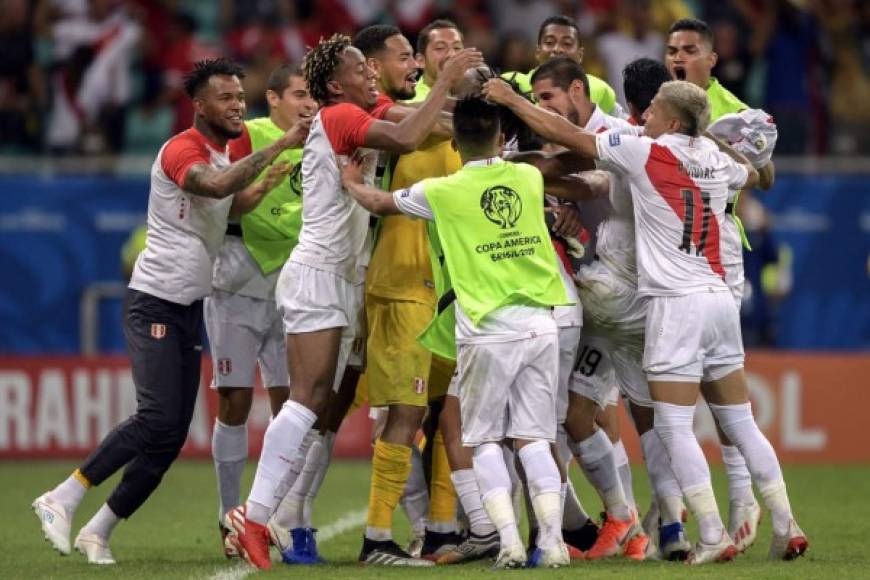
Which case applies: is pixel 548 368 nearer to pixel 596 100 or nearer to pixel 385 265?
pixel 385 265

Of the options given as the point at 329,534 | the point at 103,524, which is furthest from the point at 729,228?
the point at 103,524

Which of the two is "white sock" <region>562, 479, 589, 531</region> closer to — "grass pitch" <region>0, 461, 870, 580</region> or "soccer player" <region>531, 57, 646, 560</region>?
"soccer player" <region>531, 57, 646, 560</region>

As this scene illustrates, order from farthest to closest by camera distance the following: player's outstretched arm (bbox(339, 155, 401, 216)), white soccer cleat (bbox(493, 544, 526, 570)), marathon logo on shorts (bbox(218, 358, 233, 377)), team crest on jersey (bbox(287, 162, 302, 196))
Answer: team crest on jersey (bbox(287, 162, 302, 196)) < marathon logo on shorts (bbox(218, 358, 233, 377)) < player's outstretched arm (bbox(339, 155, 401, 216)) < white soccer cleat (bbox(493, 544, 526, 570))

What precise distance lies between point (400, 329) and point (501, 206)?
3.39ft

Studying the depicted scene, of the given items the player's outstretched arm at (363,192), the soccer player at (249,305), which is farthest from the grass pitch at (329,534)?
the player's outstretched arm at (363,192)

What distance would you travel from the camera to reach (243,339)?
35.1 ft

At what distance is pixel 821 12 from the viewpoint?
19.9 metres

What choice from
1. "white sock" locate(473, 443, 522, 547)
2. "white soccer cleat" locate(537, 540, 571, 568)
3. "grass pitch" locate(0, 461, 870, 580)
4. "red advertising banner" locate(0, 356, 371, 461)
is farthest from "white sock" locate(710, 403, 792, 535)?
"red advertising banner" locate(0, 356, 371, 461)

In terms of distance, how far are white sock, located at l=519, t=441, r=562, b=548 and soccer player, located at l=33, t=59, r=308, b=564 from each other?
2.15 metres

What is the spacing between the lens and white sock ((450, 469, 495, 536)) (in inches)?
372

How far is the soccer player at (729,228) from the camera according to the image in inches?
379

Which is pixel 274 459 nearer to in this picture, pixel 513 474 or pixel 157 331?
pixel 157 331

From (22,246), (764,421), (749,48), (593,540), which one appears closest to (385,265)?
(593,540)

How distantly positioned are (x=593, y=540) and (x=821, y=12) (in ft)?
37.3
